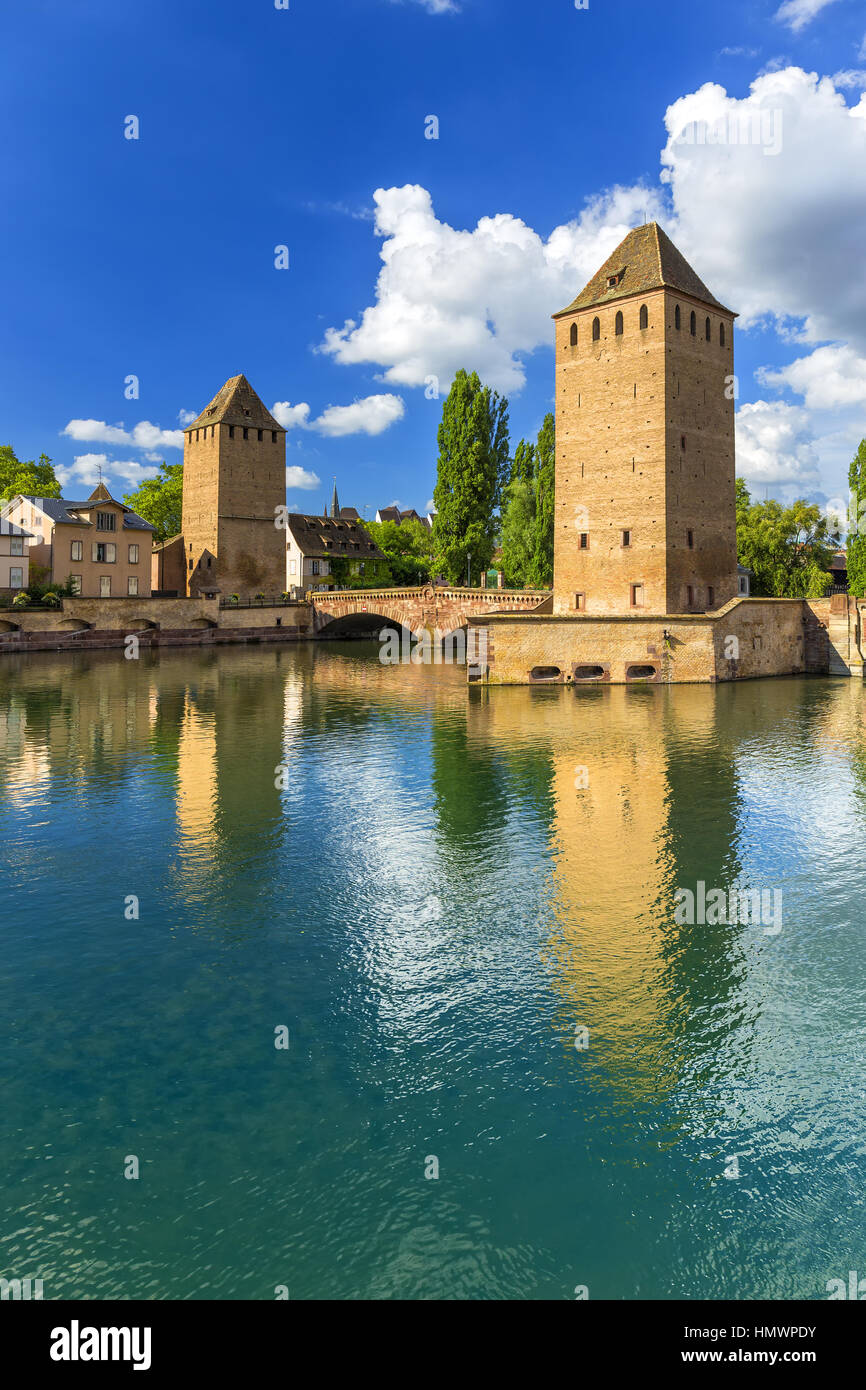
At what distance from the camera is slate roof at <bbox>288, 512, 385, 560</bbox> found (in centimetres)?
8875

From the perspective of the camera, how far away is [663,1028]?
920 centimetres

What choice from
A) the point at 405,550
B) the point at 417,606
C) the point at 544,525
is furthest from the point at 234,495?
the point at 405,550

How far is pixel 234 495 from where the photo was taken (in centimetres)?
7688

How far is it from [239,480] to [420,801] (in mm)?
63838

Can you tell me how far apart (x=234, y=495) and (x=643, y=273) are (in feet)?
146

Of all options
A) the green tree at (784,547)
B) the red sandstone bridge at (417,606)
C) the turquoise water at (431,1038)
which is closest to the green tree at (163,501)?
the red sandstone bridge at (417,606)

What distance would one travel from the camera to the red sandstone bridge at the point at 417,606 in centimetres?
4900

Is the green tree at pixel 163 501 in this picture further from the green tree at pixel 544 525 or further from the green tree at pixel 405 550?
the green tree at pixel 544 525

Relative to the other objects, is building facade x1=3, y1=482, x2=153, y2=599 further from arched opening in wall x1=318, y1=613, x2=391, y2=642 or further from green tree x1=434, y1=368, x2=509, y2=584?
green tree x1=434, y1=368, x2=509, y2=584

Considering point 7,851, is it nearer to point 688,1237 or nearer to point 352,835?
point 352,835

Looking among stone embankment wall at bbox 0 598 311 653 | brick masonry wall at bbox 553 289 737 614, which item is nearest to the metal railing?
stone embankment wall at bbox 0 598 311 653

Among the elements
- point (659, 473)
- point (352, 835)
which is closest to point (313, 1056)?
point (352, 835)

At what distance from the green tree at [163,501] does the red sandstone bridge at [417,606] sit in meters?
25.4

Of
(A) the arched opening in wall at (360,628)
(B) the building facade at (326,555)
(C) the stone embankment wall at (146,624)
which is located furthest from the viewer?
(B) the building facade at (326,555)
